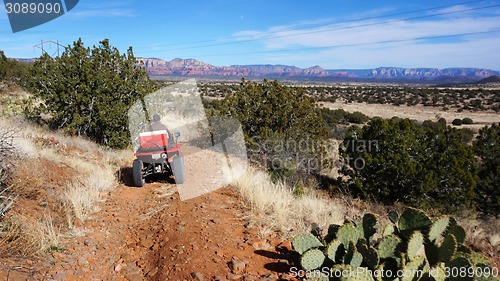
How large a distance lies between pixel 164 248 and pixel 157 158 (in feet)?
12.3

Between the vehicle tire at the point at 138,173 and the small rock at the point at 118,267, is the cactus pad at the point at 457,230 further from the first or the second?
the vehicle tire at the point at 138,173

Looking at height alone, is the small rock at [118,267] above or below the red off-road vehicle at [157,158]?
below

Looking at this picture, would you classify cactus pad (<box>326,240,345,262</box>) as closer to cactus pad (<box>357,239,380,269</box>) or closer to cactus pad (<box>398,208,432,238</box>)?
cactus pad (<box>357,239,380,269</box>)

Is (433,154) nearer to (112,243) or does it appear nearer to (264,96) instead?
(264,96)

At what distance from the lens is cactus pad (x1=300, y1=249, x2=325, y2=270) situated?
372 cm

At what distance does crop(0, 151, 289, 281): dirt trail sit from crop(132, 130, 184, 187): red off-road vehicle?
1.30m

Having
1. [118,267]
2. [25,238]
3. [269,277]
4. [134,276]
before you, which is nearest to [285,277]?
[269,277]

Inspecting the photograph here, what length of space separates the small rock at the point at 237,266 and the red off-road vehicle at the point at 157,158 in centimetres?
425

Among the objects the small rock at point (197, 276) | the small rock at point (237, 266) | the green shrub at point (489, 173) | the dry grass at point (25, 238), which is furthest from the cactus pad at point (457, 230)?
the green shrub at point (489, 173)

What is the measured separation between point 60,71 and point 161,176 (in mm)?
5556

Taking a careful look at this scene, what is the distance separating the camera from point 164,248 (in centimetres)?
471

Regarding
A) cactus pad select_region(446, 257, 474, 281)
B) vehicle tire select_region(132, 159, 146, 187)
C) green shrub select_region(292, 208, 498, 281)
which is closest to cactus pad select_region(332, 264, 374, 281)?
green shrub select_region(292, 208, 498, 281)

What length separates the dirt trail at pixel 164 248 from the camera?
13.1 feet

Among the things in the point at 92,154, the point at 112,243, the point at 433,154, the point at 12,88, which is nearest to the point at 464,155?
the point at 433,154
